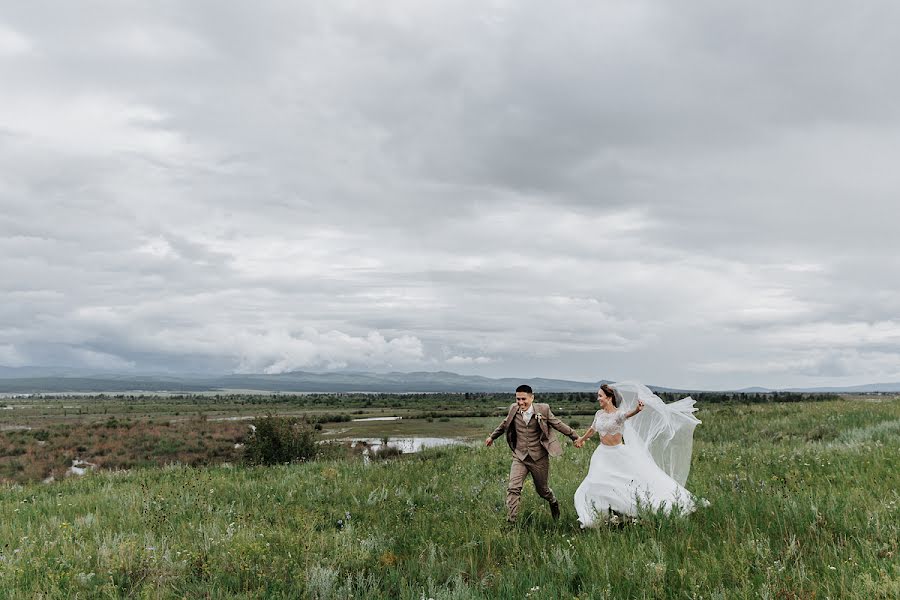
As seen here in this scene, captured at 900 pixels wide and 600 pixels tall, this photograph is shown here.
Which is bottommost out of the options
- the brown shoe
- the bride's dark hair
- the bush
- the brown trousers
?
the bush

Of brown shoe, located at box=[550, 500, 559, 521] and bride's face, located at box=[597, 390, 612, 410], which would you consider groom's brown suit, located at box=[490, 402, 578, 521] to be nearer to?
brown shoe, located at box=[550, 500, 559, 521]

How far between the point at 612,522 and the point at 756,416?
2075 centimetres

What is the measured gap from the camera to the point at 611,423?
27.9 ft

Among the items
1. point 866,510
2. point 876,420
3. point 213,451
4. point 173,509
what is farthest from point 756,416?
point 213,451

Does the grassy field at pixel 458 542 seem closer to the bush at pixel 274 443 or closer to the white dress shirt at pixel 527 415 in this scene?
the white dress shirt at pixel 527 415

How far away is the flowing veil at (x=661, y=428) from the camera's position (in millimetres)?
8734

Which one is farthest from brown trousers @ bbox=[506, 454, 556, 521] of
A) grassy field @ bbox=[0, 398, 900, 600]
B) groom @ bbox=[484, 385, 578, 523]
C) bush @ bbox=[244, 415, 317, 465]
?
bush @ bbox=[244, 415, 317, 465]

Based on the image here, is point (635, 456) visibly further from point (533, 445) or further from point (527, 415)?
point (527, 415)

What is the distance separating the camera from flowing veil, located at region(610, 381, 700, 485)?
8.73m

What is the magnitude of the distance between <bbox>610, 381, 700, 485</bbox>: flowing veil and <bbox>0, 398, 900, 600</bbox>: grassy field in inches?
28.8

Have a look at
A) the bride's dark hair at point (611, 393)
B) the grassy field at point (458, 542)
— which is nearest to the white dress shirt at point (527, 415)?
the bride's dark hair at point (611, 393)

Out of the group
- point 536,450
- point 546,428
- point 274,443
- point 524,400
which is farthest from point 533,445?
point 274,443

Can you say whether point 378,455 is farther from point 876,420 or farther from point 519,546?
point 519,546

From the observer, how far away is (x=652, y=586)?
5039 millimetres
